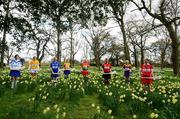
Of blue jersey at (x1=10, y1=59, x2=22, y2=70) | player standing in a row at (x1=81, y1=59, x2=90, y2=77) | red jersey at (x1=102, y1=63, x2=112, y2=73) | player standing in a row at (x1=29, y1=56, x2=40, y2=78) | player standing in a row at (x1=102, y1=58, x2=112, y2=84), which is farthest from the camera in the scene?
player standing in a row at (x1=81, y1=59, x2=90, y2=77)

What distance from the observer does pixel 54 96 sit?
29.9 feet

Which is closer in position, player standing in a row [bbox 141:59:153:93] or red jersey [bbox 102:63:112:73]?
player standing in a row [bbox 141:59:153:93]

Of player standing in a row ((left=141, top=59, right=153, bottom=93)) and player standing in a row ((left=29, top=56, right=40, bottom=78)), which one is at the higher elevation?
player standing in a row ((left=29, top=56, right=40, bottom=78))

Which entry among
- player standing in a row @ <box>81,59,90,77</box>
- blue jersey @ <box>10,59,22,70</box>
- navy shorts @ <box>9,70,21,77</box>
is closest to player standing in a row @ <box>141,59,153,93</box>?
navy shorts @ <box>9,70,21,77</box>

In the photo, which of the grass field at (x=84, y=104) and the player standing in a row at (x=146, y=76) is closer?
the grass field at (x=84, y=104)

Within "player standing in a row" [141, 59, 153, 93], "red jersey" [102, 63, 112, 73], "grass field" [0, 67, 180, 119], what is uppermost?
"red jersey" [102, 63, 112, 73]

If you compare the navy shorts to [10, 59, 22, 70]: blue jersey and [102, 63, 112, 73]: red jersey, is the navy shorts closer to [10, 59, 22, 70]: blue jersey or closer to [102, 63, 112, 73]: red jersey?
[10, 59, 22, 70]: blue jersey

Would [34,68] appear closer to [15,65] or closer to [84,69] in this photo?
[84,69]

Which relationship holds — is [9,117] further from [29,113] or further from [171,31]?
[171,31]

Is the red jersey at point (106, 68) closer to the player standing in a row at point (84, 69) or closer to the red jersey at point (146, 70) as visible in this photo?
the player standing in a row at point (84, 69)

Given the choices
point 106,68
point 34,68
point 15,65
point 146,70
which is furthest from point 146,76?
point 34,68

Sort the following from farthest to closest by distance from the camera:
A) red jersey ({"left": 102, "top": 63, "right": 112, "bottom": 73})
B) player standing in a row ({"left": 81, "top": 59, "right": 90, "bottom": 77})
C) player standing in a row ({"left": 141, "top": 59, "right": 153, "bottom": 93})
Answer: player standing in a row ({"left": 81, "top": 59, "right": 90, "bottom": 77})
red jersey ({"left": 102, "top": 63, "right": 112, "bottom": 73})
player standing in a row ({"left": 141, "top": 59, "right": 153, "bottom": 93})

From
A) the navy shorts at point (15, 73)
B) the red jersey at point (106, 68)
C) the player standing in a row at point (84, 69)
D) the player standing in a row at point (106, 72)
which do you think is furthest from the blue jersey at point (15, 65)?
the player standing in a row at point (84, 69)

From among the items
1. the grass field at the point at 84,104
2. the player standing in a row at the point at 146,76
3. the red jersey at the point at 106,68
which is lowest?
the grass field at the point at 84,104
